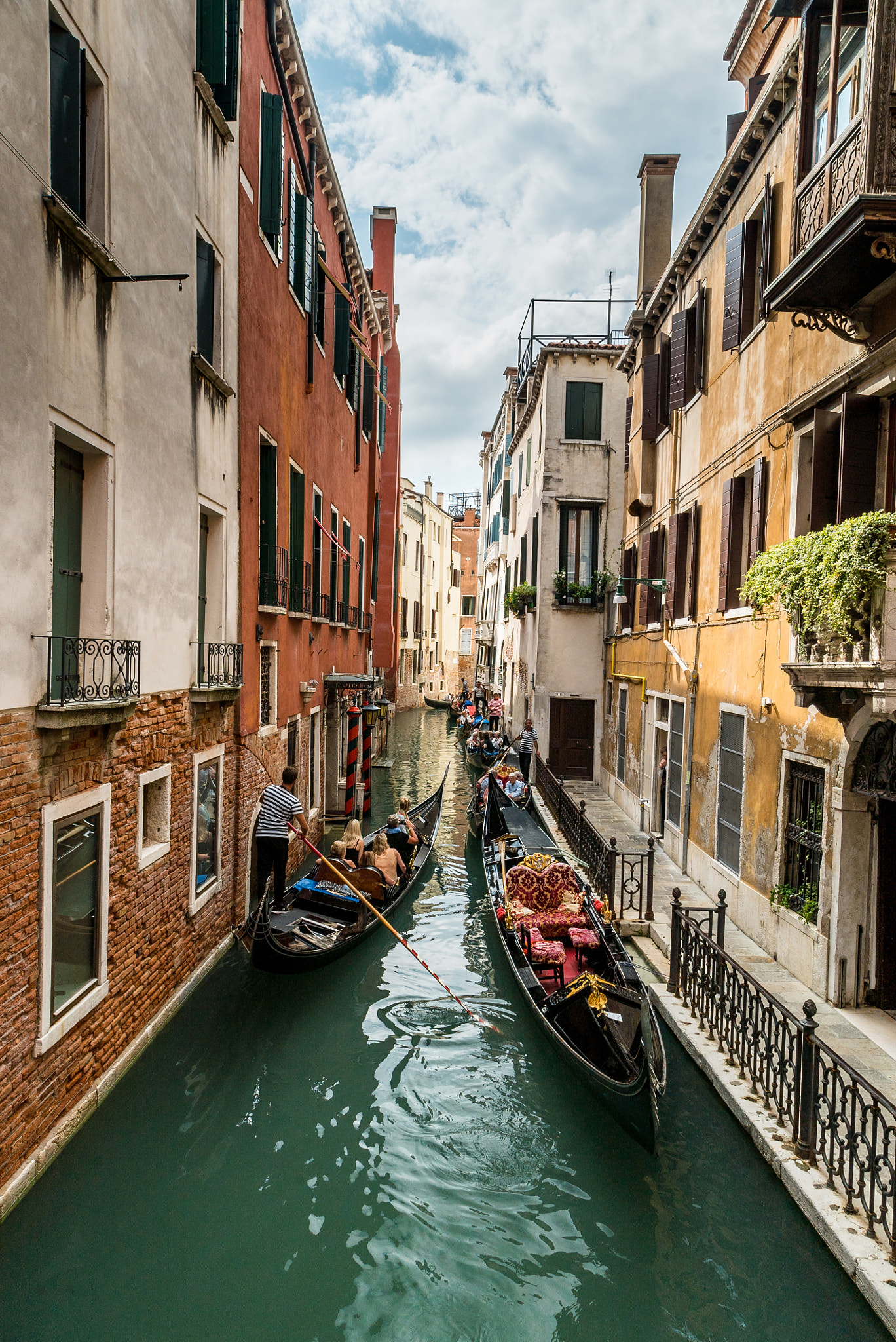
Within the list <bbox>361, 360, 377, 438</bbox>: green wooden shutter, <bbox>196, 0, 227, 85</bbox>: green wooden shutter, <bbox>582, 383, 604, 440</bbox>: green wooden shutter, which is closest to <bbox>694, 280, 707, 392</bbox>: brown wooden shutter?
<bbox>196, 0, 227, 85</bbox>: green wooden shutter

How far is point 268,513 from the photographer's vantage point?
10.2 m

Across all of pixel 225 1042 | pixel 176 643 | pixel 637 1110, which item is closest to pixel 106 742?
pixel 176 643

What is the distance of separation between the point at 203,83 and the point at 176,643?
15.4ft

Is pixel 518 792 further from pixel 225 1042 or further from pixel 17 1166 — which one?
pixel 17 1166

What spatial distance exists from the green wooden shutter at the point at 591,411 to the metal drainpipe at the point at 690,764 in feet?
28.2

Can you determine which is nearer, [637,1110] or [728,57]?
[637,1110]

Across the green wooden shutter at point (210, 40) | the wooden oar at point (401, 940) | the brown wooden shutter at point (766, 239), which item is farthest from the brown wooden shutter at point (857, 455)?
the green wooden shutter at point (210, 40)

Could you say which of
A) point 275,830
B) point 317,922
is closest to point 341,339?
point 275,830

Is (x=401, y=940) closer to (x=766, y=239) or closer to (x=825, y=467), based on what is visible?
(x=825, y=467)

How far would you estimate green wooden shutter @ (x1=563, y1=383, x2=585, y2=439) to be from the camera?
703 inches

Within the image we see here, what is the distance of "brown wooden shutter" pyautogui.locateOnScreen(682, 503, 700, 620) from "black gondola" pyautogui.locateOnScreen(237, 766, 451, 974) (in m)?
4.93

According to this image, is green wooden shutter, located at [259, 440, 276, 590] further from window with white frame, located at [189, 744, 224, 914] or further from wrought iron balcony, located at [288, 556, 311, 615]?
window with white frame, located at [189, 744, 224, 914]

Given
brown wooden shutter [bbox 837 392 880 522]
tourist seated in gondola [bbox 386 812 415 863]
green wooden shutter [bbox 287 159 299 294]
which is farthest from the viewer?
tourist seated in gondola [bbox 386 812 415 863]

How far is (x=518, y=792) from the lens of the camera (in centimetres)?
1497
